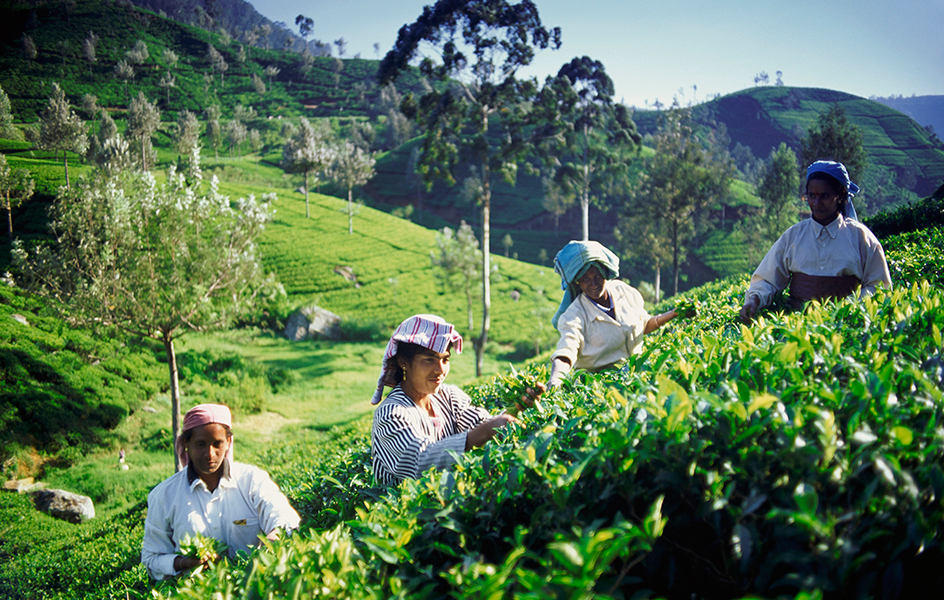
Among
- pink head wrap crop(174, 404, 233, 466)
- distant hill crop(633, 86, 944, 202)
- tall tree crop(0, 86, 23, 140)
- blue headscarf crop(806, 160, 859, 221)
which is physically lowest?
pink head wrap crop(174, 404, 233, 466)

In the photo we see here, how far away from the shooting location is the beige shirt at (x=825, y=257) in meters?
3.41

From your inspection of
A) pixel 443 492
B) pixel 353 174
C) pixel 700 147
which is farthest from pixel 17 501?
pixel 353 174

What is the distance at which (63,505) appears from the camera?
32.9 ft

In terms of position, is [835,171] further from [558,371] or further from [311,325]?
[311,325]

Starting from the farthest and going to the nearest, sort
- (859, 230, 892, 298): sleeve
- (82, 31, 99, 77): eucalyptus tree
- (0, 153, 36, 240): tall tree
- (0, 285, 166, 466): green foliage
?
(82, 31, 99, 77): eucalyptus tree, (0, 153, 36, 240): tall tree, (0, 285, 166, 466): green foliage, (859, 230, 892, 298): sleeve

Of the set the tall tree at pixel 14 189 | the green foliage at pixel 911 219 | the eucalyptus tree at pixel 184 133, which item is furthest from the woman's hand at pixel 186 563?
the eucalyptus tree at pixel 184 133

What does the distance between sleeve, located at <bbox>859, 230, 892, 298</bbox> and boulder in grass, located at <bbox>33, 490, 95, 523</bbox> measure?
12.9 metres

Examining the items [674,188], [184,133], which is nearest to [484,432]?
[674,188]

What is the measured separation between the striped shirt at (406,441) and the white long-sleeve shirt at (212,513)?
3.10 feet

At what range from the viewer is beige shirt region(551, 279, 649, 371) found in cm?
356

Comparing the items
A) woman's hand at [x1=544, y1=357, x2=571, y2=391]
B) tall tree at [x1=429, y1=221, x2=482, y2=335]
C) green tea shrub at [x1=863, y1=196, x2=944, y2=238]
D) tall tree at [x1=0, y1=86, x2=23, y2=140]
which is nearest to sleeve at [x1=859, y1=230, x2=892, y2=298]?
woman's hand at [x1=544, y1=357, x2=571, y2=391]

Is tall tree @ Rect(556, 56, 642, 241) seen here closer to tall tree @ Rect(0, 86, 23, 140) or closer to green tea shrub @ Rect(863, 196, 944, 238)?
green tea shrub @ Rect(863, 196, 944, 238)

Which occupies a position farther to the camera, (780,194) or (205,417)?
(780,194)

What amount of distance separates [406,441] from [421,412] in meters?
0.30
